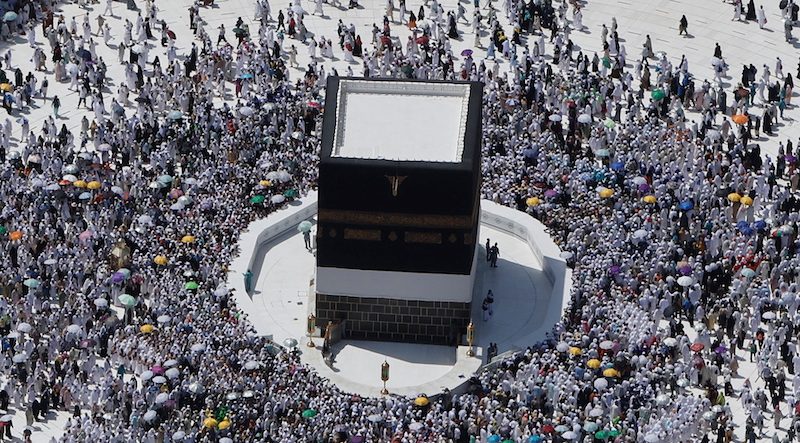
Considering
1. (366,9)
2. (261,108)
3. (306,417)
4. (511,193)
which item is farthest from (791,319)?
(366,9)

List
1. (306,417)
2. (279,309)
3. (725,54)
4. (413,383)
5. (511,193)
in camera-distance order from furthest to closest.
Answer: (725,54)
(511,193)
(279,309)
(413,383)
(306,417)

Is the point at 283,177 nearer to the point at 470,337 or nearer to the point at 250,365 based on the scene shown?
the point at 470,337

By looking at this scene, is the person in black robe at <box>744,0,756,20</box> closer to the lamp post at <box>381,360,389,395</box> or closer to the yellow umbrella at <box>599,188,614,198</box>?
the yellow umbrella at <box>599,188,614,198</box>

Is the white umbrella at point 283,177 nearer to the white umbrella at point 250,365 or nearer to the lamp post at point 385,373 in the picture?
the lamp post at point 385,373

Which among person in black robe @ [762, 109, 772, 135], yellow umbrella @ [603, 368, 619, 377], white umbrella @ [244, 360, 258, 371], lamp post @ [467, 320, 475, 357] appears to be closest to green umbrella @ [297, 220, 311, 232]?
lamp post @ [467, 320, 475, 357]

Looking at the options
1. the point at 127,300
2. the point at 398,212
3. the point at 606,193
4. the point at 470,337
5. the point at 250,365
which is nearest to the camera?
the point at 250,365

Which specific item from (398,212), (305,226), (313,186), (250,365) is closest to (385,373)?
(250,365)

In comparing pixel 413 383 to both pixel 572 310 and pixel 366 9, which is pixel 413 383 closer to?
pixel 572 310
